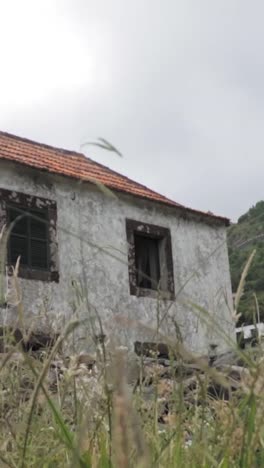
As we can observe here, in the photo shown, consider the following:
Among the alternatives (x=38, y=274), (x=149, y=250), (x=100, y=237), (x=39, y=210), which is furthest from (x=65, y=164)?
(x=38, y=274)

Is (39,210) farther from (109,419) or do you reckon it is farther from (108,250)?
(109,419)

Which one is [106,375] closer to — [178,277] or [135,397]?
[135,397]

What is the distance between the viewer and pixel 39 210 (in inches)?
499

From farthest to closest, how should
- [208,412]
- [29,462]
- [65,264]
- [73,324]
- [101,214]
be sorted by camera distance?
[101,214], [65,264], [208,412], [29,462], [73,324]

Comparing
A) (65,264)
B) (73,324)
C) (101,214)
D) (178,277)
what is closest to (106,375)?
(73,324)

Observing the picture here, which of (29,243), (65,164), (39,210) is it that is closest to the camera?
(29,243)

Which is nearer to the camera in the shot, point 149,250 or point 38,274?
point 38,274

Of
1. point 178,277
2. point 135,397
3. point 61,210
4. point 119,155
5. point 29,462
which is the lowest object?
point 29,462

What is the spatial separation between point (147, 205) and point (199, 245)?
1489 mm

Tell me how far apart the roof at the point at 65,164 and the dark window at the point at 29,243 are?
33.1 inches

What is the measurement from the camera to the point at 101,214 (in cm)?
1367

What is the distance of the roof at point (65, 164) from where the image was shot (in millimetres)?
12930

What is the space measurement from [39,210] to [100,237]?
4.36ft

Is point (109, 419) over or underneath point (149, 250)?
underneath
